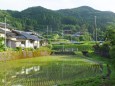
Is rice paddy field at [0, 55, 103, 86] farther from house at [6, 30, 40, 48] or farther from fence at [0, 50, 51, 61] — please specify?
house at [6, 30, 40, 48]

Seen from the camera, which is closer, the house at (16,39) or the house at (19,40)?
the house at (16,39)

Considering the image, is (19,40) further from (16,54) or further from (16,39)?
(16,54)

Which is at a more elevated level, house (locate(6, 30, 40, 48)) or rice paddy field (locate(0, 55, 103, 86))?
house (locate(6, 30, 40, 48))

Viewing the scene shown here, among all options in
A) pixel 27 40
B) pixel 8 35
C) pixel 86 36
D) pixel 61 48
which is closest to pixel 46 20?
pixel 86 36

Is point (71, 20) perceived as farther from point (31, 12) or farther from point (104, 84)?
point (104, 84)

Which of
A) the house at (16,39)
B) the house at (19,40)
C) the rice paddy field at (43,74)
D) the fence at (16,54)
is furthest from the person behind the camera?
the house at (19,40)

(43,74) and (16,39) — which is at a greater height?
(16,39)

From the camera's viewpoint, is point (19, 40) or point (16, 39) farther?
point (19, 40)

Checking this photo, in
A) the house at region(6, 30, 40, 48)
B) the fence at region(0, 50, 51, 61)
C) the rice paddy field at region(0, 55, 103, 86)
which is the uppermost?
the house at region(6, 30, 40, 48)

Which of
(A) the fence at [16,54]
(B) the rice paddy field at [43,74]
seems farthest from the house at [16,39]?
(B) the rice paddy field at [43,74]

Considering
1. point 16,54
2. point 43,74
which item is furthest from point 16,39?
point 43,74

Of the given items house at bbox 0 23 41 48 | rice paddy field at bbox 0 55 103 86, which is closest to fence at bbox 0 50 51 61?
house at bbox 0 23 41 48

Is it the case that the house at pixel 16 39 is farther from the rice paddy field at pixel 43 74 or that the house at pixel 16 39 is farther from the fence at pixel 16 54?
the rice paddy field at pixel 43 74

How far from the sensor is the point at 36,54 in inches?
2028
